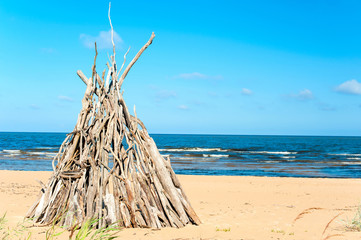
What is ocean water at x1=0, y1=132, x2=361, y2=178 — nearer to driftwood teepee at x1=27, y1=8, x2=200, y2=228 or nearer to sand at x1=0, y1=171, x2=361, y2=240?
sand at x1=0, y1=171, x2=361, y2=240

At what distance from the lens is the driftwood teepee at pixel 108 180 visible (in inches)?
231

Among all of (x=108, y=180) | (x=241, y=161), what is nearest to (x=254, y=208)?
(x=108, y=180)

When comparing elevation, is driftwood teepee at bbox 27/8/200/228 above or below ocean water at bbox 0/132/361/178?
above

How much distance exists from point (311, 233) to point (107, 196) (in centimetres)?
386

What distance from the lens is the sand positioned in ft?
19.5

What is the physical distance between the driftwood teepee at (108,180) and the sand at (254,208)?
308 millimetres

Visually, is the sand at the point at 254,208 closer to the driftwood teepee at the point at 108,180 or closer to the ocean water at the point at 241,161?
the driftwood teepee at the point at 108,180

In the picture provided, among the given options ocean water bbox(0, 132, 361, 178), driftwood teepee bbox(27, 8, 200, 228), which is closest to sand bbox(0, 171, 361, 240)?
driftwood teepee bbox(27, 8, 200, 228)

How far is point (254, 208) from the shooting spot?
8.93 meters

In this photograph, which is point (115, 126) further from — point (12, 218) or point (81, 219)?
point (12, 218)

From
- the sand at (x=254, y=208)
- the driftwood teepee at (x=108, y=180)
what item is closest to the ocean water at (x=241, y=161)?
the sand at (x=254, y=208)

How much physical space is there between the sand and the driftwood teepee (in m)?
0.31

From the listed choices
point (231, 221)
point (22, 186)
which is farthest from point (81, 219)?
point (22, 186)

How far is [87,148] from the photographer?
623 centimetres
